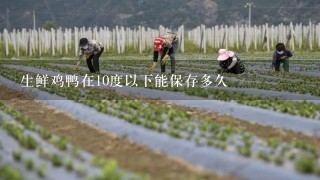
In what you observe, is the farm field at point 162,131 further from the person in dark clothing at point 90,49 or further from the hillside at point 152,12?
the hillside at point 152,12

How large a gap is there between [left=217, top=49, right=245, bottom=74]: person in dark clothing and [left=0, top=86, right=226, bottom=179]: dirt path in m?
6.98

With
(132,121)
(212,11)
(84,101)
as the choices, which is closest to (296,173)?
(132,121)

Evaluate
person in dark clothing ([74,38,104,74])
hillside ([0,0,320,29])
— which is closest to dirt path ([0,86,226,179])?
person in dark clothing ([74,38,104,74])

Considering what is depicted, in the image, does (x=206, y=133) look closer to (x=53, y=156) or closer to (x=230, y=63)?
(x=53, y=156)

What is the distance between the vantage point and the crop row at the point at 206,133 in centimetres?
656

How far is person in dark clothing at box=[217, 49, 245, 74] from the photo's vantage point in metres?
17.4

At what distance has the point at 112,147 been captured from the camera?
7820 millimetres

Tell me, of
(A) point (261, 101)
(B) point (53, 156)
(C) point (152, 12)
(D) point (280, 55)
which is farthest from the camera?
(C) point (152, 12)

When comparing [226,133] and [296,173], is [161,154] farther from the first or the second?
[296,173]

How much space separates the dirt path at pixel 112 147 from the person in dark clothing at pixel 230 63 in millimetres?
6976

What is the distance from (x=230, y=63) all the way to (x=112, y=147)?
35.3 ft

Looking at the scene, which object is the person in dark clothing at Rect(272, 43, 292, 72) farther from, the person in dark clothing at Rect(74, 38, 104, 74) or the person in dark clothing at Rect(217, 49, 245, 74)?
the person in dark clothing at Rect(74, 38, 104, 74)

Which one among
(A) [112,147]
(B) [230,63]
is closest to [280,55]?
(B) [230,63]

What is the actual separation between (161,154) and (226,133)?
1.27 meters
